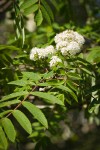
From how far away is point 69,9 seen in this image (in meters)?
3.66

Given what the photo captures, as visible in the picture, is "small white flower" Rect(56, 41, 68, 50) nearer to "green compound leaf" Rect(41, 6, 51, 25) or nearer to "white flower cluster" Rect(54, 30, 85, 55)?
"white flower cluster" Rect(54, 30, 85, 55)

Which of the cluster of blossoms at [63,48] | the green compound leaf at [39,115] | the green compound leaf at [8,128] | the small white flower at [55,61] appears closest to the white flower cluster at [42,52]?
the cluster of blossoms at [63,48]

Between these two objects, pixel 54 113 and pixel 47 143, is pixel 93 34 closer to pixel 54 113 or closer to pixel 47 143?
pixel 54 113

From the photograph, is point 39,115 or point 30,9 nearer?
point 39,115

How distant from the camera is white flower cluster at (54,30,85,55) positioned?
212 centimetres

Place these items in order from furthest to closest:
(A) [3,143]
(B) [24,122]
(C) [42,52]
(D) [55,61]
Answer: (C) [42,52]
(D) [55,61]
(B) [24,122]
(A) [3,143]

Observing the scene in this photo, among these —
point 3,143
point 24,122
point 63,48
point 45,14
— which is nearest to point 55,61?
point 63,48

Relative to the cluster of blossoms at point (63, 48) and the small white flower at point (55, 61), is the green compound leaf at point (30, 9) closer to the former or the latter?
the cluster of blossoms at point (63, 48)

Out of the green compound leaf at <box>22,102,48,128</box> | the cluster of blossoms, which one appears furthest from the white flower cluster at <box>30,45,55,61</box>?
the green compound leaf at <box>22,102,48,128</box>

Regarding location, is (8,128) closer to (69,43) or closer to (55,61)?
(55,61)

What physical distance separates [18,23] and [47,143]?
3.56ft

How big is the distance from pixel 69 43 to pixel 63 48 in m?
0.06

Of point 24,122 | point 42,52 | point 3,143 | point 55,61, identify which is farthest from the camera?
point 42,52

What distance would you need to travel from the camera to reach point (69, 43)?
7.07ft
